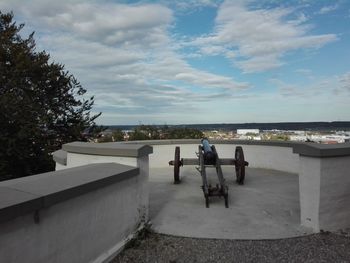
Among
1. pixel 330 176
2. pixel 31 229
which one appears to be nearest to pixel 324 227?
pixel 330 176

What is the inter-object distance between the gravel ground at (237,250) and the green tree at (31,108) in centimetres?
1123

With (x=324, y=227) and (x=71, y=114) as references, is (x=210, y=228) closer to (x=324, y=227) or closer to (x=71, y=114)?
(x=324, y=227)

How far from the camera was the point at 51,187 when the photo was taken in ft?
10.7

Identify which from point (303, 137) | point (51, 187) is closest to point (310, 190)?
point (51, 187)

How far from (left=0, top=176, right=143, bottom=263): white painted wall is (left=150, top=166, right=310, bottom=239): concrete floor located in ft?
2.57

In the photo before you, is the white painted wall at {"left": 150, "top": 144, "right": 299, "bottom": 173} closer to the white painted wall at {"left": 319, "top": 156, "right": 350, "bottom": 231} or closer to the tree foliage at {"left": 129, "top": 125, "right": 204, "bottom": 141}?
the tree foliage at {"left": 129, "top": 125, "right": 204, "bottom": 141}

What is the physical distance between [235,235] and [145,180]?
4.60 ft

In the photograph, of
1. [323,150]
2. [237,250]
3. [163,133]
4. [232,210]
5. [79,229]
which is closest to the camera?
[79,229]

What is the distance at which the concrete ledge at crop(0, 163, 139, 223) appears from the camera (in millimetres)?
2660

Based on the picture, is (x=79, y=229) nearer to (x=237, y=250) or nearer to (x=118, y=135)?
(x=237, y=250)

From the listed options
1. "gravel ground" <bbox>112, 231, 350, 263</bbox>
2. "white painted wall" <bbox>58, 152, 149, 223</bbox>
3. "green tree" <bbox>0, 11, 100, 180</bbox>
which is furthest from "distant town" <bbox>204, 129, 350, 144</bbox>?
"green tree" <bbox>0, 11, 100, 180</bbox>

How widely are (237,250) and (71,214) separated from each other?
2021mm

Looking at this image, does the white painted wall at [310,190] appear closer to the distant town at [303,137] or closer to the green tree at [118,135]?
the distant town at [303,137]

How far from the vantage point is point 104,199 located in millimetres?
4062
